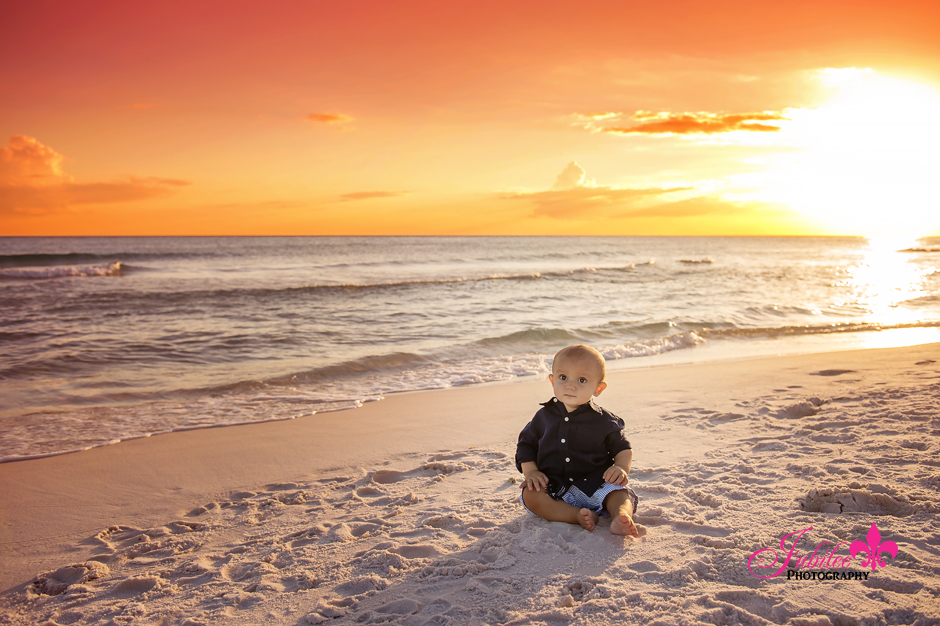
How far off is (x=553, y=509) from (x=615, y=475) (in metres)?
0.43

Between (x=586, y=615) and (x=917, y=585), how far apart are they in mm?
1473

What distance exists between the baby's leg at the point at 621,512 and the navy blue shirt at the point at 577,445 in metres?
0.11

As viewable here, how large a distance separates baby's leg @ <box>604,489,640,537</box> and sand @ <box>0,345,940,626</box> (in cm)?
8

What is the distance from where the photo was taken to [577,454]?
3.00 meters

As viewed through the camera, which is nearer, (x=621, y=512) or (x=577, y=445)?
(x=621, y=512)

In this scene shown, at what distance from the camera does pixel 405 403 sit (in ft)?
21.0

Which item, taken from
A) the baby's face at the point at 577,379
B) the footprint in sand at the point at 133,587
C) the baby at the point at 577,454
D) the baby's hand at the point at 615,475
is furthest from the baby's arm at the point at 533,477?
the footprint in sand at the point at 133,587

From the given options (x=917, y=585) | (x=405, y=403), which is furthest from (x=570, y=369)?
(x=405, y=403)

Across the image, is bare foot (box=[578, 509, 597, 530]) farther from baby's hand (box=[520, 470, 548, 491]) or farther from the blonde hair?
the blonde hair

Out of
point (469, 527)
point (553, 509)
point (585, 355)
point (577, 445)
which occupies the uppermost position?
point (585, 355)

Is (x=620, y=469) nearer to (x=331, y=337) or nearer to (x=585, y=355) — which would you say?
(x=585, y=355)

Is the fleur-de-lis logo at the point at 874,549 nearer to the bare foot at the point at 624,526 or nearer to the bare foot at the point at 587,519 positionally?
the bare foot at the point at 624,526

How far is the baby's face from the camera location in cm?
286

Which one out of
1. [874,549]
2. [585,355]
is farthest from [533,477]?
[874,549]
